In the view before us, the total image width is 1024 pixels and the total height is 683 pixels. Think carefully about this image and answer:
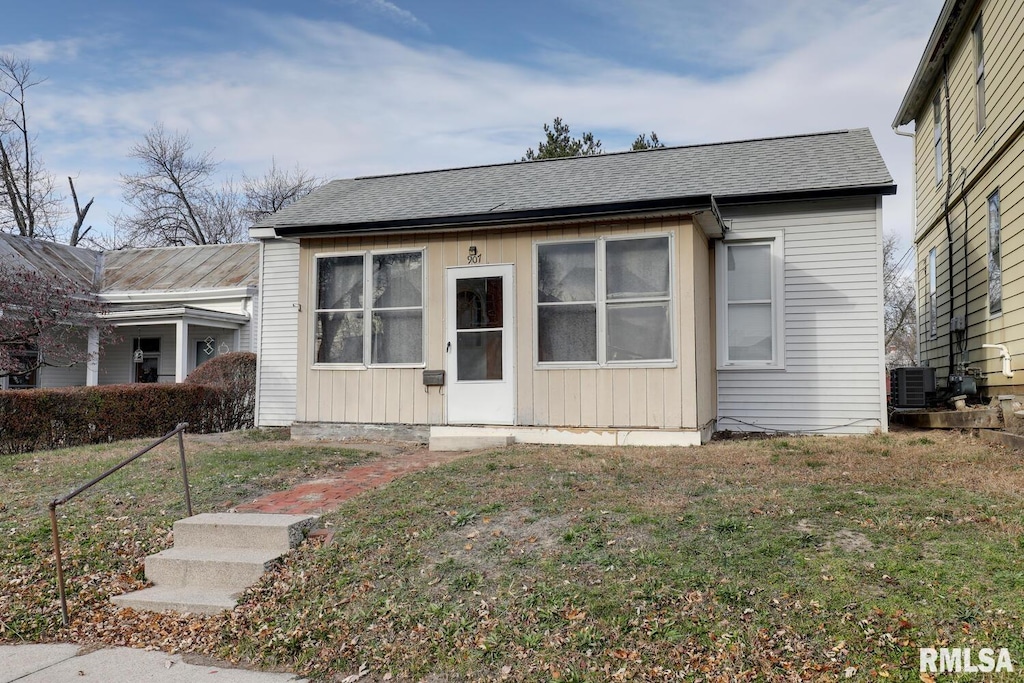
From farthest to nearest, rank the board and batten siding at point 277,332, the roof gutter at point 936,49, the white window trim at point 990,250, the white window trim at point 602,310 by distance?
the board and batten siding at point 277,332 < the roof gutter at point 936,49 < the white window trim at point 990,250 < the white window trim at point 602,310

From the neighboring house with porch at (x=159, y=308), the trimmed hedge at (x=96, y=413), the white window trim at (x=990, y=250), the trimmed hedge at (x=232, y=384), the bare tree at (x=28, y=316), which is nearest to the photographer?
the white window trim at (x=990, y=250)

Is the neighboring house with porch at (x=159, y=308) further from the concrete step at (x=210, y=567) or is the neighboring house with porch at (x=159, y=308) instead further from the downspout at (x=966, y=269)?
the downspout at (x=966, y=269)

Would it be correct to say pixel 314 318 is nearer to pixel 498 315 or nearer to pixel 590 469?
pixel 498 315

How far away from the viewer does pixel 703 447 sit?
793 cm

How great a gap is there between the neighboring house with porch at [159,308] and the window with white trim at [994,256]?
1486 centimetres

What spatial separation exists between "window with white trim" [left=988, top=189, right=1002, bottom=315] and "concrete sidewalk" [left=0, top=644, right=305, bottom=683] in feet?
32.0

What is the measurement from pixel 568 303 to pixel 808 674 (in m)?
5.82

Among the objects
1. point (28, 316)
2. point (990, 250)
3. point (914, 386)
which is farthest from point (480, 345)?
point (28, 316)

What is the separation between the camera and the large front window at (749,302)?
9.83m

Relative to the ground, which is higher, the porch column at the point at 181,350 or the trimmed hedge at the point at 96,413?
the porch column at the point at 181,350

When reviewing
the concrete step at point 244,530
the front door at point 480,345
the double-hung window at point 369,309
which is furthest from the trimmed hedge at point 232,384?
the concrete step at point 244,530

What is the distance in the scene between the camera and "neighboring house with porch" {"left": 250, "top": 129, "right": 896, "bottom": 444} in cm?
836

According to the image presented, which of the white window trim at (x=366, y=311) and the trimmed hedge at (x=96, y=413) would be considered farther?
the trimmed hedge at (x=96, y=413)

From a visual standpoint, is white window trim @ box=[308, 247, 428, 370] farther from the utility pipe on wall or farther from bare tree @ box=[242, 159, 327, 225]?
bare tree @ box=[242, 159, 327, 225]
